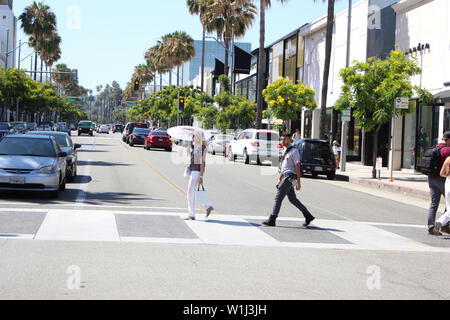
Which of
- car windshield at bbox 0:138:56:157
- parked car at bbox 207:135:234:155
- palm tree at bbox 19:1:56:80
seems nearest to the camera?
car windshield at bbox 0:138:56:157

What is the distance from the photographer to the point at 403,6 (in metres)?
32.5

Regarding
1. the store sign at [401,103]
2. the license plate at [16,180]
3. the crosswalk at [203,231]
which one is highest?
the store sign at [401,103]

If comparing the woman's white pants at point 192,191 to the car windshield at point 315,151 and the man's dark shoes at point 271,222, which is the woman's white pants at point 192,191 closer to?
the man's dark shoes at point 271,222

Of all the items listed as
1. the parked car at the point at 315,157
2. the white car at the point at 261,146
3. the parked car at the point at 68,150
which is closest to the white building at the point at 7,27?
the white car at the point at 261,146

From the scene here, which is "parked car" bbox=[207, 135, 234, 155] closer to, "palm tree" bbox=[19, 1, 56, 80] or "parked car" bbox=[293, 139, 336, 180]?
"parked car" bbox=[293, 139, 336, 180]

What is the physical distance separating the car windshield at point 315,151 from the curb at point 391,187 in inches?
58.0

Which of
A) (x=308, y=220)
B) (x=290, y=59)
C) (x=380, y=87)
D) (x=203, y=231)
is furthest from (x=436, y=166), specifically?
(x=290, y=59)

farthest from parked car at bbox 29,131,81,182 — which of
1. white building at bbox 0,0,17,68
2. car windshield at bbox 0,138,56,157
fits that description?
white building at bbox 0,0,17,68

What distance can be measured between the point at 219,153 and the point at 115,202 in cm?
3531

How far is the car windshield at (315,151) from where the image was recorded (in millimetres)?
→ 26812

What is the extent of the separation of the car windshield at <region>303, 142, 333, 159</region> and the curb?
147cm

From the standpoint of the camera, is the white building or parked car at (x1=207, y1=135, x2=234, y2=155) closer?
parked car at (x1=207, y1=135, x2=234, y2=155)

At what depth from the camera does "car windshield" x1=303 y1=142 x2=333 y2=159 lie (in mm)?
26812
